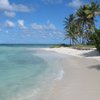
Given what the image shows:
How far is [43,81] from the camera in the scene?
1436cm

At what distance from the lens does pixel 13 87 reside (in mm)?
12852

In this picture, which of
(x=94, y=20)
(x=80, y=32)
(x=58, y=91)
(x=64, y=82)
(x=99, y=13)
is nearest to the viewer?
(x=58, y=91)

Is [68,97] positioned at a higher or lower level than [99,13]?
lower

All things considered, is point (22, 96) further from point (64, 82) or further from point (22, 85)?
point (64, 82)

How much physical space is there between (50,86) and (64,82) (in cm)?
128

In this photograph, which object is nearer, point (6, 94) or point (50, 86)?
point (6, 94)

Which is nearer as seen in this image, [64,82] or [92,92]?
[92,92]

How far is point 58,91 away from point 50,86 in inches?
54.6

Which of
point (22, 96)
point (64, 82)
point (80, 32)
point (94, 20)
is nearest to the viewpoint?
point (22, 96)

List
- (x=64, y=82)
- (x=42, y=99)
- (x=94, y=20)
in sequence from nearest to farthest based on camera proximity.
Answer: (x=42, y=99)
(x=64, y=82)
(x=94, y=20)

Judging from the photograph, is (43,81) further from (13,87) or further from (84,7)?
(84,7)

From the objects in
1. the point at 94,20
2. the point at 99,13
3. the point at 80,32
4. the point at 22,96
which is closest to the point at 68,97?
the point at 22,96

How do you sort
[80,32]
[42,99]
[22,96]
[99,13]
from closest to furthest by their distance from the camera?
[42,99], [22,96], [99,13], [80,32]

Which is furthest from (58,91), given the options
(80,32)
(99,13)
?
(80,32)
